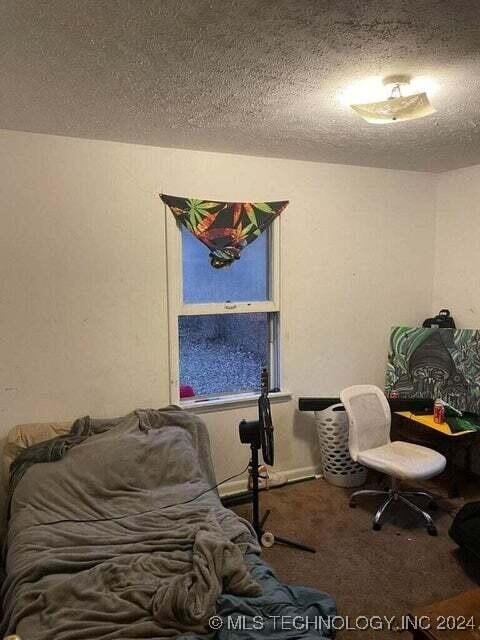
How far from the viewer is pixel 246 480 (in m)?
3.39

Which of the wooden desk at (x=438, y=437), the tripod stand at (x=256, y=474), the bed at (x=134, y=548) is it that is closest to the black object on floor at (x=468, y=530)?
the wooden desk at (x=438, y=437)

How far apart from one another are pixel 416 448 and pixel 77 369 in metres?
2.31

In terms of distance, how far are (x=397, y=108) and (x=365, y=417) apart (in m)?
1.99

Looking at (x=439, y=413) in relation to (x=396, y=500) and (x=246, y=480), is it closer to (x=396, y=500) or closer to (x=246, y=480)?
(x=396, y=500)

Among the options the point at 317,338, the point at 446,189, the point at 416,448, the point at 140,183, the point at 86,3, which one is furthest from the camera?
the point at 446,189

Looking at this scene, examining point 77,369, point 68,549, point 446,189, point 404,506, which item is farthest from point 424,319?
point 68,549

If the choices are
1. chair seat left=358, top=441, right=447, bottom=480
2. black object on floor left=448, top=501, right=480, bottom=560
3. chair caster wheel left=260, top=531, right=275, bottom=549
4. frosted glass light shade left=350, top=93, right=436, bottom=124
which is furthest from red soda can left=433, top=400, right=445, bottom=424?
frosted glass light shade left=350, top=93, right=436, bottom=124

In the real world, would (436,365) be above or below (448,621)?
above

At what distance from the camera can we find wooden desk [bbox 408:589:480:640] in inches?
60.2

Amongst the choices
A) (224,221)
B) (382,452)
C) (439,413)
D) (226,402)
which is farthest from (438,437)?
(224,221)

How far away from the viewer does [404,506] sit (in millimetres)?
3121

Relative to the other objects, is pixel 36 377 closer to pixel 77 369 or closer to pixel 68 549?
pixel 77 369

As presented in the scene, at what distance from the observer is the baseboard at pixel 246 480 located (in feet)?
10.9

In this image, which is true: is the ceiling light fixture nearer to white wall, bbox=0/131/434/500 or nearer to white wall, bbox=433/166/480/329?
white wall, bbox=0/131/434/500
